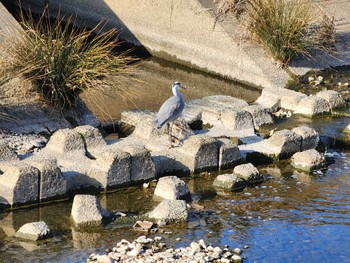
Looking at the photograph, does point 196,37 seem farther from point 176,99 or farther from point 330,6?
point 176,99

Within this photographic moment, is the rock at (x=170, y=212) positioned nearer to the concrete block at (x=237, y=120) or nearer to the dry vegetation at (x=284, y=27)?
the concrete block at (x=237, y=120)

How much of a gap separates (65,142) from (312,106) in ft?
11.0

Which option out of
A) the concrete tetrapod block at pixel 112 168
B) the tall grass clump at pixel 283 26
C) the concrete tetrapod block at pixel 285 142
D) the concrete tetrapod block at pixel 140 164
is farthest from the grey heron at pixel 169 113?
the tall grass clump at pixel 283 26

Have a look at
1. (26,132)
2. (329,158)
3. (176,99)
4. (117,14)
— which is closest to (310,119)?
(329,158)

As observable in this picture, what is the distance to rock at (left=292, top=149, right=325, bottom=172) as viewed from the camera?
962 cm

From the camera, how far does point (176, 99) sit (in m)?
9.57

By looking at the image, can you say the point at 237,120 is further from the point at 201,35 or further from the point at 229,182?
the point at 201,35

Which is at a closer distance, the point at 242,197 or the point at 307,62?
the point at 242,197

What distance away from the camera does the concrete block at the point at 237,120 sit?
34.0ft

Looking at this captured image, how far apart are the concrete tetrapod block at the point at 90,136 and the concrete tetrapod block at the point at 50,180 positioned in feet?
2.85

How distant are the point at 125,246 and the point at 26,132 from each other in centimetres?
262

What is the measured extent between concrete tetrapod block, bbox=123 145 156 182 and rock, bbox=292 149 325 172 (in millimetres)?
1530

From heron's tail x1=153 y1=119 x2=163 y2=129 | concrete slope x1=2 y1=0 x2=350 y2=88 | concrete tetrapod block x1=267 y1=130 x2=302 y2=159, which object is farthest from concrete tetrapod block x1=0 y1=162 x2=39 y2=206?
concrete slope x1=2 y1=0 x2=350 y2=88

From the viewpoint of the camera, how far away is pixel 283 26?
12492 mm
